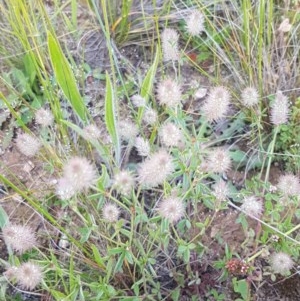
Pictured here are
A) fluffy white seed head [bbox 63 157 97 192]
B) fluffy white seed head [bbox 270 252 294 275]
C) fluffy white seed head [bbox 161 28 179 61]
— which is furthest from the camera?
fluffy white seed head [bbox 161 28 179 61]

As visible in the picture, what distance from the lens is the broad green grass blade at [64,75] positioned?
1328 mm

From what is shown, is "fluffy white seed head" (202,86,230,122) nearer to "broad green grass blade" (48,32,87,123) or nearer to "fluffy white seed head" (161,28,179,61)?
"fluffy white seed head" (161,28,179,61)

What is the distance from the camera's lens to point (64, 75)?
139 centimetres

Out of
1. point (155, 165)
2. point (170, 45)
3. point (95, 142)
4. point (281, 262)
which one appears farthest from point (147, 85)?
point (281, 262)

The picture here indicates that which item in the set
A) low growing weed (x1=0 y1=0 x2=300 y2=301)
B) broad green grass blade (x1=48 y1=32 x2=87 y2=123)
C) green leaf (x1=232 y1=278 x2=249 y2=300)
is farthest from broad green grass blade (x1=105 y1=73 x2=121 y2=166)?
green leaf (x1=232 y1=278 x2=249 y2=300)

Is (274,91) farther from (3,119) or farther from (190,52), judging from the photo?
(3,119)

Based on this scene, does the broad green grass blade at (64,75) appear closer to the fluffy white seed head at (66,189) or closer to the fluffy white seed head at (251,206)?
the fluffy white seed head at (66,189)

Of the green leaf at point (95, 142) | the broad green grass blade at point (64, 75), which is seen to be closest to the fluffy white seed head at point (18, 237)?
the green leaf at point (95, 142)

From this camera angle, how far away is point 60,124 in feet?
4.90

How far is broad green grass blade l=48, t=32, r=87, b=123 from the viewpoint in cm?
133

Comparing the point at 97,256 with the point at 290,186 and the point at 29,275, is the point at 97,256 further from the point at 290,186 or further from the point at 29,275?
the point at 290,186

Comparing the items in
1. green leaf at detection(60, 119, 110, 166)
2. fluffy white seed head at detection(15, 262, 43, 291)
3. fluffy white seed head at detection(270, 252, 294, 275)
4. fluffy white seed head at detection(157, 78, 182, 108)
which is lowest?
fluffy white seed head at detection(270, 252, 294, 275)

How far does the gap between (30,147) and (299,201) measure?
0.63 m

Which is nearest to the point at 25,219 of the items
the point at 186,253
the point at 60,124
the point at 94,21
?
the point at 60,124
